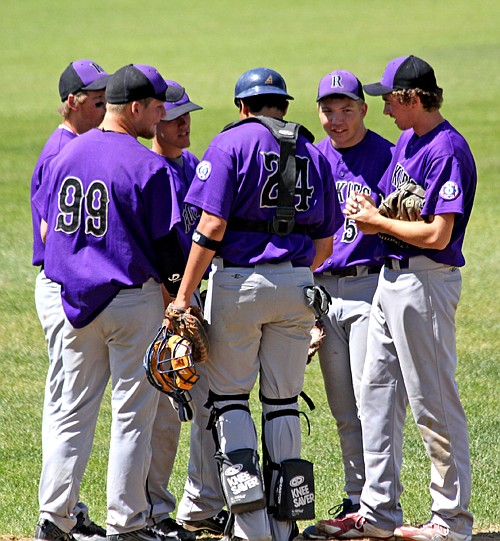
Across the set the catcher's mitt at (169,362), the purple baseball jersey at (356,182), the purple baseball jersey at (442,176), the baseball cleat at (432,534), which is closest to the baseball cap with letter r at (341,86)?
the purple baseball jersey at (356,182)

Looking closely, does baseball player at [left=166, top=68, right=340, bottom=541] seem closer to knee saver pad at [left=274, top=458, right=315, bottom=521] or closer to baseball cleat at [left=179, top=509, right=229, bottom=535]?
knee saver pad at [left=274, top=458, right=315, bottom=521]

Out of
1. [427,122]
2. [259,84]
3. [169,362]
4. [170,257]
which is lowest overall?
[169,362]

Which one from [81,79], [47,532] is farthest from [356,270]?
[47,532]

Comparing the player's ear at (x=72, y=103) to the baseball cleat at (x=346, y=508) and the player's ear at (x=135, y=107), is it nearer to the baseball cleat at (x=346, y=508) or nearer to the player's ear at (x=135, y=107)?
the player's ear at (x=135, y=107)

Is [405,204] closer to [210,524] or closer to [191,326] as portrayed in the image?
[191,326]

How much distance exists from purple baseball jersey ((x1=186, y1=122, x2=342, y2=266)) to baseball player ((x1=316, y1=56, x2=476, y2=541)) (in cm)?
32

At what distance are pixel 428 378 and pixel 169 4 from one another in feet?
155

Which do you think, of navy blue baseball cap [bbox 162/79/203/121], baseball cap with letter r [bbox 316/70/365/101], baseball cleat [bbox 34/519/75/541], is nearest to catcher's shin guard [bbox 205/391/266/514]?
baseball cleat [bbox 34/519/75/541]

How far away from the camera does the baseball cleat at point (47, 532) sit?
5.14 metres

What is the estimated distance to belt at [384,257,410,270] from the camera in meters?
5.27

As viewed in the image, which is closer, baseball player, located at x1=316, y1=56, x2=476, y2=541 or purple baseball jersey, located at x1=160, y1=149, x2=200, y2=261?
baseball player, located at x1=316, y1=56, x2=476, y2=541

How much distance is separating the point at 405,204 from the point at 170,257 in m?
1.16

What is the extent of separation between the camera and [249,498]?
5.03 m

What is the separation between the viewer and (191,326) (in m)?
4.96
